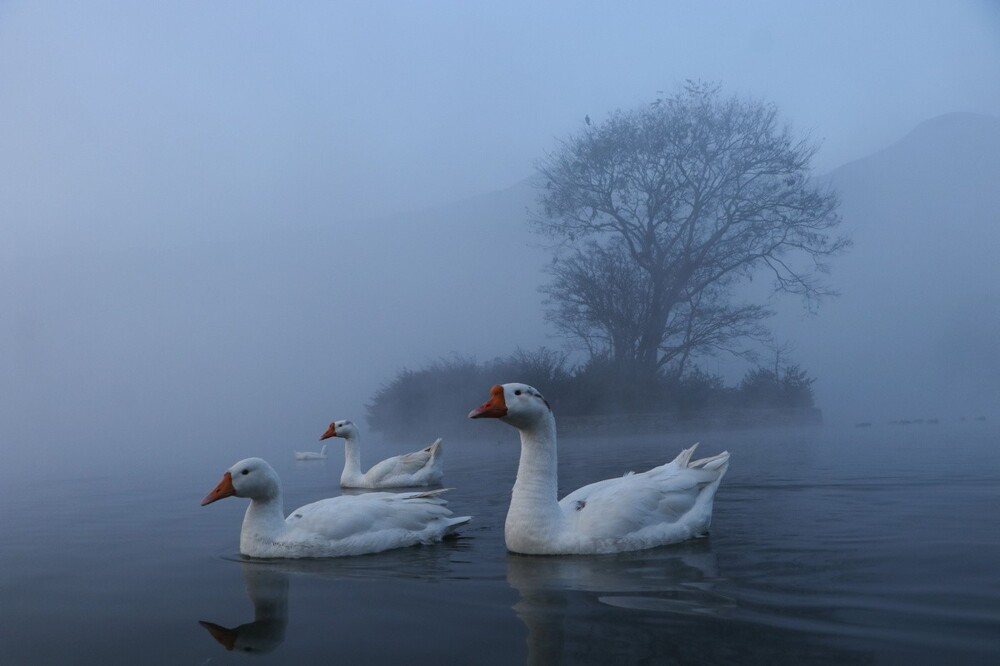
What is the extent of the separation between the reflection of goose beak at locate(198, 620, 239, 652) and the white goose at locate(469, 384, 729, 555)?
1.61 m

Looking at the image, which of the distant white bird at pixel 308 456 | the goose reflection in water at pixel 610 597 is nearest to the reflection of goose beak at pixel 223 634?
the goose reflection in water at pixel 610 597

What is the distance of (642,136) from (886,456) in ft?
38.6

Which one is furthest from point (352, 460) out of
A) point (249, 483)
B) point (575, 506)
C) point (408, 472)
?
point (575, 506)

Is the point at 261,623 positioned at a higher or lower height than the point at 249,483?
lower

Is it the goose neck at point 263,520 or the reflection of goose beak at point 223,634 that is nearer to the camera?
the reflection of goose beak at point 223,634

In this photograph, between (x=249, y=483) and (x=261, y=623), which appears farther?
(x=249, y=483)

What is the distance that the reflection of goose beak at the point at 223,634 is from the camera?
10.3 feet

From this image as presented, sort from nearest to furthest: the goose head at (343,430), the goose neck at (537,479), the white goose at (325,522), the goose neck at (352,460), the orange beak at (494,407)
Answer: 1. the orange beak at (494,407)
2. the goose neck at (537,479)
3. the white goose at (325,522)
4. the goose neck at (352,460)
5. the goose head at (343,430)

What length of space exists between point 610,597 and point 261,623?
53.6 inches

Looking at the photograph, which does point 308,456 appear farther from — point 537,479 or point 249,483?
point 537,479

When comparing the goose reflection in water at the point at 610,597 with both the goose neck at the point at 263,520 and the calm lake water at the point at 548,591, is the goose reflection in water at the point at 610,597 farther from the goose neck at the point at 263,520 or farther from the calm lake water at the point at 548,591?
the goose neck at the point at 263,520

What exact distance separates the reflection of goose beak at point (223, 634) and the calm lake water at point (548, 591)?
0.01m

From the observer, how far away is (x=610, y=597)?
3.49m

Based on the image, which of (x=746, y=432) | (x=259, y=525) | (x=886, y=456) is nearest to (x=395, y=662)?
(x=259, y=525)
